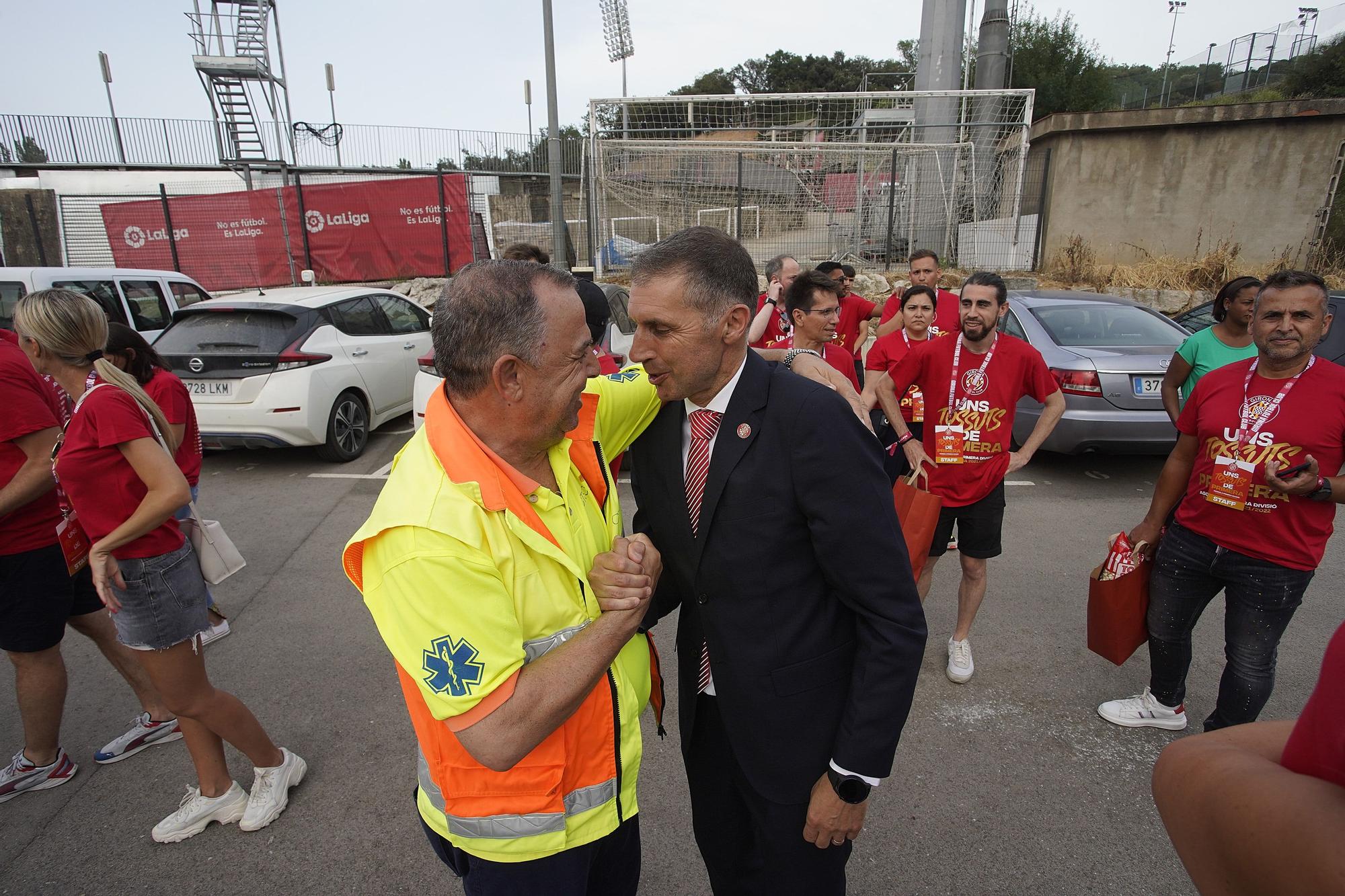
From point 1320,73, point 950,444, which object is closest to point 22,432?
point 950,444

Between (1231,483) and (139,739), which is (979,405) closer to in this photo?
(1231,483)

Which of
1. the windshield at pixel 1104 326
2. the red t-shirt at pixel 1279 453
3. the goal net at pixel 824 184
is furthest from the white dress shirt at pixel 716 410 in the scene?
the goal net at pixel 824 184

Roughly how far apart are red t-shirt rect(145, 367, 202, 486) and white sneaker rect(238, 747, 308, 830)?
4.41 ft

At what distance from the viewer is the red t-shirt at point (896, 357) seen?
4.70m

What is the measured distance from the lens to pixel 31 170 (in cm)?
1827

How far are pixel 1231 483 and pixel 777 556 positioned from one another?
216 cm

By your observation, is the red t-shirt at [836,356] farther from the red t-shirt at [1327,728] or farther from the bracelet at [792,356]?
the red t-shirt at [1327,728]

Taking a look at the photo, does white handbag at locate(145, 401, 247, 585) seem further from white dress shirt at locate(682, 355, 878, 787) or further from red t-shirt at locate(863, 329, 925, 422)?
red t-shirt at locate(863, 329, 925, 422)

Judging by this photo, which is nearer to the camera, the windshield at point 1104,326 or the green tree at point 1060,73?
the windshield at point 1104,326

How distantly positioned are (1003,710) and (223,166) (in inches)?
847

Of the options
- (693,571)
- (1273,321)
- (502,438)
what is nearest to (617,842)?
(693,571)

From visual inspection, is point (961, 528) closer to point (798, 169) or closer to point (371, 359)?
point (371, 359)

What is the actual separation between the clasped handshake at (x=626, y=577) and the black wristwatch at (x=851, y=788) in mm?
598

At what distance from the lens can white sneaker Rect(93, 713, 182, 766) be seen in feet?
9.65
